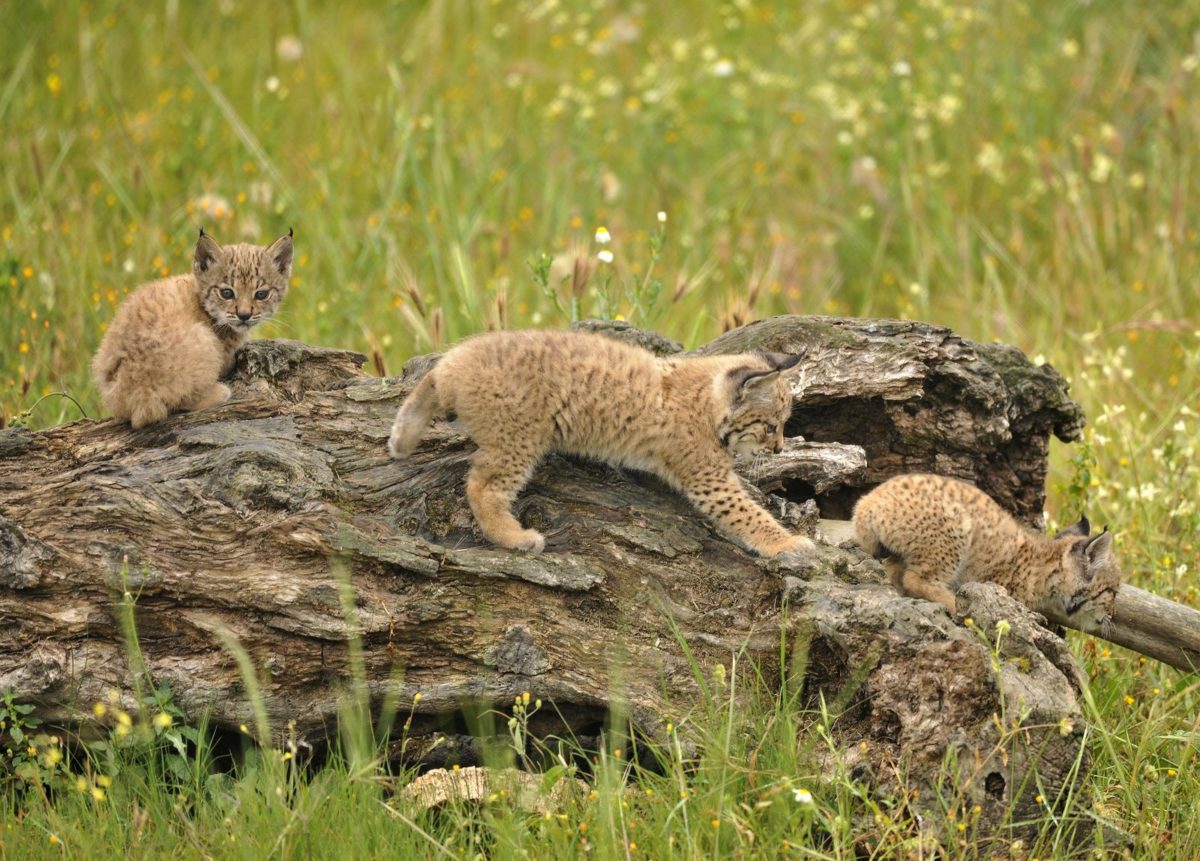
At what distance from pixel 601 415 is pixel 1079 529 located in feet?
7.92

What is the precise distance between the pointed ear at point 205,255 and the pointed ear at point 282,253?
0.33 meters

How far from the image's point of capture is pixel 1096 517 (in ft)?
23.8

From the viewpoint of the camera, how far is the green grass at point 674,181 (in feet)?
24.9

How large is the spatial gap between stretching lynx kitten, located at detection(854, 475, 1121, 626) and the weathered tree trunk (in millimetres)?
609

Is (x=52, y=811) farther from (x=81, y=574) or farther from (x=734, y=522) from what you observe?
(x=734, y=522)

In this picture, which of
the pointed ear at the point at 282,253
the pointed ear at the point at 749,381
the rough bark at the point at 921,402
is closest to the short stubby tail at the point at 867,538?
the rough bark at the point at 921,402

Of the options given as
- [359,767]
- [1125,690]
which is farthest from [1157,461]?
[359,767]

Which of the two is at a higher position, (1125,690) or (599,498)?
(599,498)

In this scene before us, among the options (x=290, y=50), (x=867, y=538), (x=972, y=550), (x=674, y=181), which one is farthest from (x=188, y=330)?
(x=290, y=50)

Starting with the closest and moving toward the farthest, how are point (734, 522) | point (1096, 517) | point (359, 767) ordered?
point (359, 767), point (734, 522), point (1096, 517)

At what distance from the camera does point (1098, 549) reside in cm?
593

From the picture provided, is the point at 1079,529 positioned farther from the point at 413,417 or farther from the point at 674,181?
the point at 674,181

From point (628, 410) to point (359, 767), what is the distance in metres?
1.99

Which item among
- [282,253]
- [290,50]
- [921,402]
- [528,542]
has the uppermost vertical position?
[290,50]
